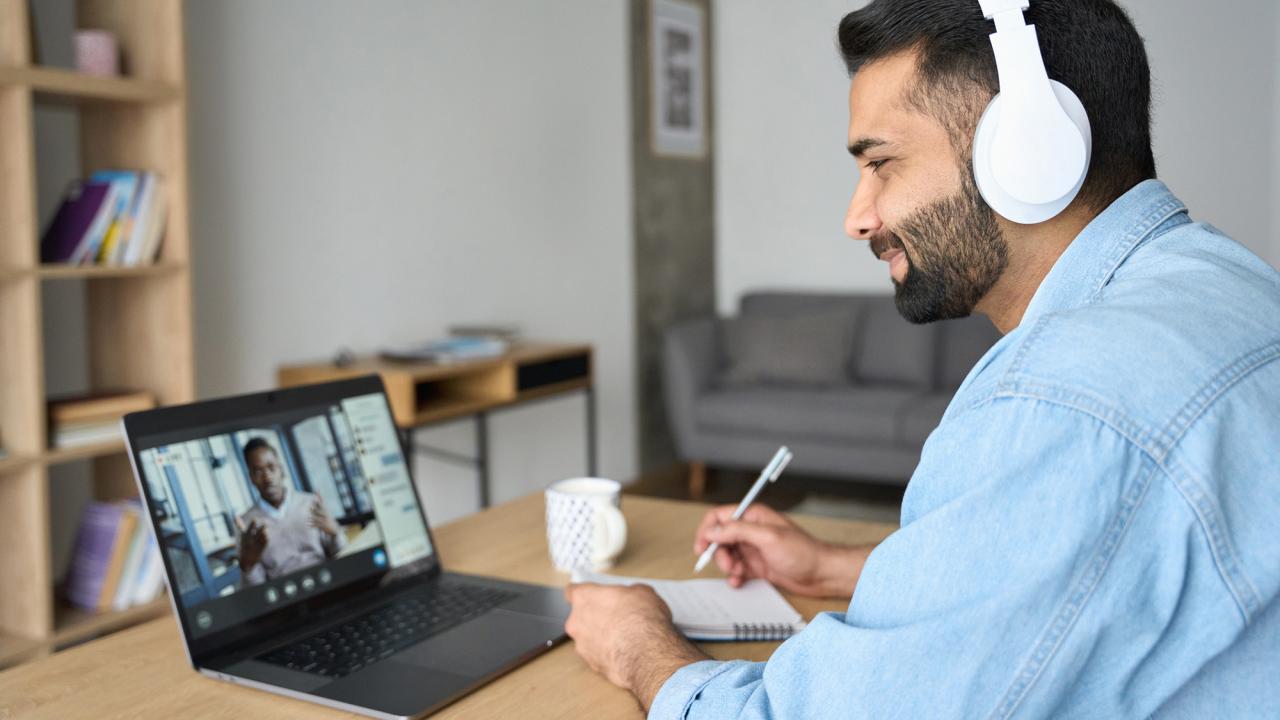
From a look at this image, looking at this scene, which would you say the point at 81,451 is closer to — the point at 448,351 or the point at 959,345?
the point at 448,351

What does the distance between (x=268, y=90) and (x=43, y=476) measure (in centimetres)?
135

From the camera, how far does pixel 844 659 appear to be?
674 mm

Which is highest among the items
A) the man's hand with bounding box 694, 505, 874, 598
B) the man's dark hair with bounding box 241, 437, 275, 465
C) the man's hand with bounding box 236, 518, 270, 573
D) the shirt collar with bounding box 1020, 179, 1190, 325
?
the shirt collar with bounding box 1020, 179, 1190, 325

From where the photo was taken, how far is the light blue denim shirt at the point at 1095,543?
2.00 ft

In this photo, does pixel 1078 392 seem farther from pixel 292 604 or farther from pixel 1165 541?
pixel 292 604

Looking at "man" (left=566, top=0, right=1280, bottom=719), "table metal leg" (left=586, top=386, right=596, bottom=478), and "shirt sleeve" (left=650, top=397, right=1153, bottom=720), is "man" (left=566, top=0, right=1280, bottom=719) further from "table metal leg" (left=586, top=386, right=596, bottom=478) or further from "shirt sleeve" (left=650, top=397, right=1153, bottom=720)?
"table metal leg" (left=586, top=386, right=596, bottom=478)

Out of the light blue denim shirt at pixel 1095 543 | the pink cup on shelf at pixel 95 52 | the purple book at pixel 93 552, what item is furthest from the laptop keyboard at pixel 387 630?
the pink cup on shelf at pixel 95 52

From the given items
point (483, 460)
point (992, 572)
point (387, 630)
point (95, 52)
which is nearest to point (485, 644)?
point (387, 630)

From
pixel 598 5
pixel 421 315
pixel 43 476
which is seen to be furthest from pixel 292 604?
pixel 598 5

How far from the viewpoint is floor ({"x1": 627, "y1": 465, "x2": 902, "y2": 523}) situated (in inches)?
174

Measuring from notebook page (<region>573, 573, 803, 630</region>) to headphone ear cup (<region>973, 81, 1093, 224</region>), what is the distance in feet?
1.43

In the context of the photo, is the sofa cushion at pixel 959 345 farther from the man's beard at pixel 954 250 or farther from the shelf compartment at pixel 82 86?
the man's beard at pixel 954 250

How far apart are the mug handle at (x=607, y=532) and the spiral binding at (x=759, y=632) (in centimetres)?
22

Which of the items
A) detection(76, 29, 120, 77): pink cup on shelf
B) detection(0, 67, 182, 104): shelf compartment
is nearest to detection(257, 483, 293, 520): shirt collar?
detection(0, 67, 182, 104): shelf compartment
